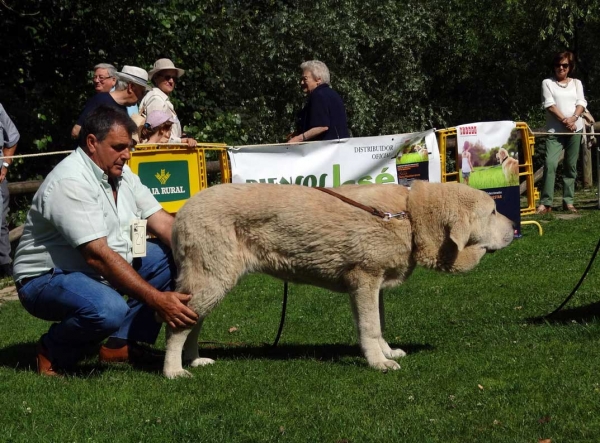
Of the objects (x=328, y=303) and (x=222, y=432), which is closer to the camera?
(x=222, y=432)

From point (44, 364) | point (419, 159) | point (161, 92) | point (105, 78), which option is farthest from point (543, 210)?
point (44, 364)

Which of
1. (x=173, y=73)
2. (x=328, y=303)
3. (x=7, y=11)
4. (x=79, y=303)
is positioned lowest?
(x=328, y=303)

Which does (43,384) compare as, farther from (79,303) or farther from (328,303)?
(328,303)

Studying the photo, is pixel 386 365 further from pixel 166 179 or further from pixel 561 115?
pixel 561 115

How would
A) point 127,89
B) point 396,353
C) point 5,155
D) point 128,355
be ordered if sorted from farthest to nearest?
point 5,155 < point 127,89 < point 128,355 < point 396,353

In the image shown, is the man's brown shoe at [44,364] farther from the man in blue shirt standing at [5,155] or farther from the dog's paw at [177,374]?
the man in blue shirt standing at [5,155]

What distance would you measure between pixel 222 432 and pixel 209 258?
4.97 ft

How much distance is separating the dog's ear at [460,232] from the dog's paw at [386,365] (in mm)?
921

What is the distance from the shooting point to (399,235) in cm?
583

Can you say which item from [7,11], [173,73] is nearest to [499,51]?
[7,11]

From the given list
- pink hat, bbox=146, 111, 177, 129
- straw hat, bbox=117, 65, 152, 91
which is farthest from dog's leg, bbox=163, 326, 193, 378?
pink hat, bbox=146, 111, 177, 129

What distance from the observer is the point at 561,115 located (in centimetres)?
1200

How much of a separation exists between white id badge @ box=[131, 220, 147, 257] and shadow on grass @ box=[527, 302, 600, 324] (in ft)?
9.92

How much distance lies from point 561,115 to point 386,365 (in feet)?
24.4
